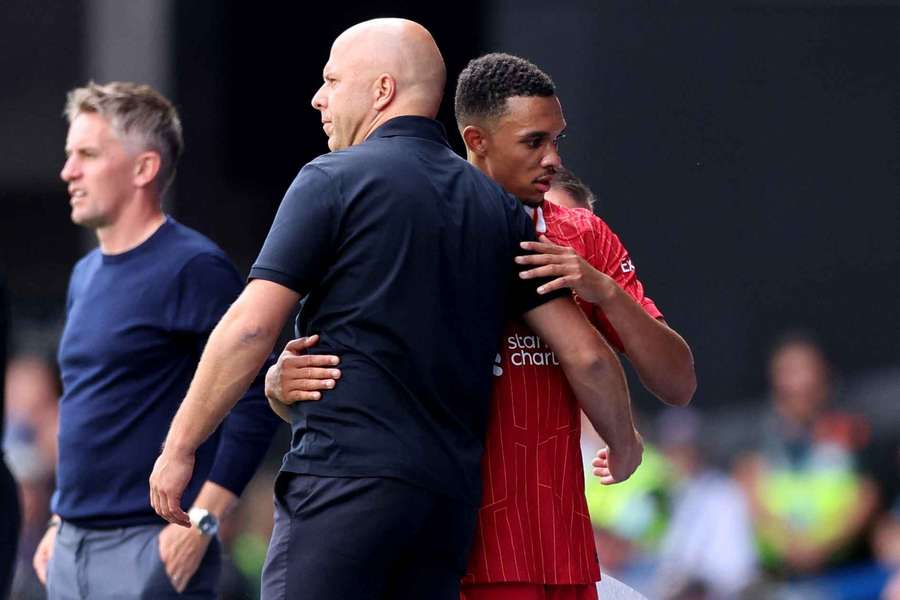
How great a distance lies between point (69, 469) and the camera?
3.83 metres

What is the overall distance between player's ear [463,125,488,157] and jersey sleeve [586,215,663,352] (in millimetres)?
265

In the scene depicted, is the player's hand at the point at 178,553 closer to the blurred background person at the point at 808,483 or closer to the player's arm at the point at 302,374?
the player's arm at the point at 302,374

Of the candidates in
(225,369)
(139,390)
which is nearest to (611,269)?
(225,369)

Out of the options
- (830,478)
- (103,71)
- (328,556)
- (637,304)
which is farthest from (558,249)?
(103,71)

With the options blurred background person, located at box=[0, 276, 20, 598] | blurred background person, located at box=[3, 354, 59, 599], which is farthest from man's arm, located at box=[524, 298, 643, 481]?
blurred background person, located at box=[3, 354, 59, 599]

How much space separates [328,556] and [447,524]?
0.21 meters

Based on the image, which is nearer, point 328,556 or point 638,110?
point 328,556

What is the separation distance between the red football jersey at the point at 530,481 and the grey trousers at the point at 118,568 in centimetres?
105

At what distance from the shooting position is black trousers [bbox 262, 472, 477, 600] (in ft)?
8.99

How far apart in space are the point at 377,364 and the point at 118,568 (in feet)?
4.09

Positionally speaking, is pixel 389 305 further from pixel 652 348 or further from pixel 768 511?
pixel 768 511

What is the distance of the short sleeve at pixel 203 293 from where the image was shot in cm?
379

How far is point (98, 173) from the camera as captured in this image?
401 cm

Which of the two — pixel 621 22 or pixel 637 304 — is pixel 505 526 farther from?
pixel 621 22
